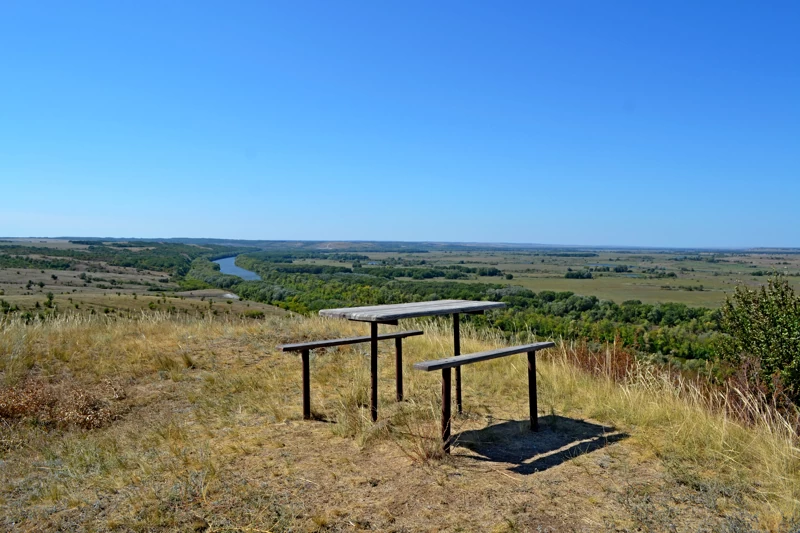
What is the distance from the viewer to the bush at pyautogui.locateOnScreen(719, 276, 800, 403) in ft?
24.4

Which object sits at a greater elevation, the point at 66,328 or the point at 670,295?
the point at 66,328

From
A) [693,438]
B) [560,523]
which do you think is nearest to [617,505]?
[560,523]

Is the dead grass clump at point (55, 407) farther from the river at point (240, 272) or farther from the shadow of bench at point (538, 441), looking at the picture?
the river at point (240, 272)

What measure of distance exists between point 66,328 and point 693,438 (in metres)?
9.65

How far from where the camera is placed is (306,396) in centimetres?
559

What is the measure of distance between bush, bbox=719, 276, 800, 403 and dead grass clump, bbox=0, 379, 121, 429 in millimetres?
8085

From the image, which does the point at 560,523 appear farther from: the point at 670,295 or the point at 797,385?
the point at 670,295

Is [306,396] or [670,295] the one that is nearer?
[306,396]

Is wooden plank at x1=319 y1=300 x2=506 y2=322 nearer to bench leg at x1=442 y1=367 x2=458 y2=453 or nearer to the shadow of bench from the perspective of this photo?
bench leg at x1=442 y1=367 x2=458 y2=453

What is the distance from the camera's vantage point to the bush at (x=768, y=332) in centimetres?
743

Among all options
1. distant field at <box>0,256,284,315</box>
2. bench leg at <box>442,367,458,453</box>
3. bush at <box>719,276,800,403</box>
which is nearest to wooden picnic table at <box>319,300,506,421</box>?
bench leg at <box>442,367,458,453</box>

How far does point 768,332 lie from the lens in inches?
332

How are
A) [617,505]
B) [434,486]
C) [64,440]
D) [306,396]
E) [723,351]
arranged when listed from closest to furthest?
[617,505], [434,486], [64,440], [306,396], [723,351]

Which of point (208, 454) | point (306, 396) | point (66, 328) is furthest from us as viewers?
point (66, 328)
